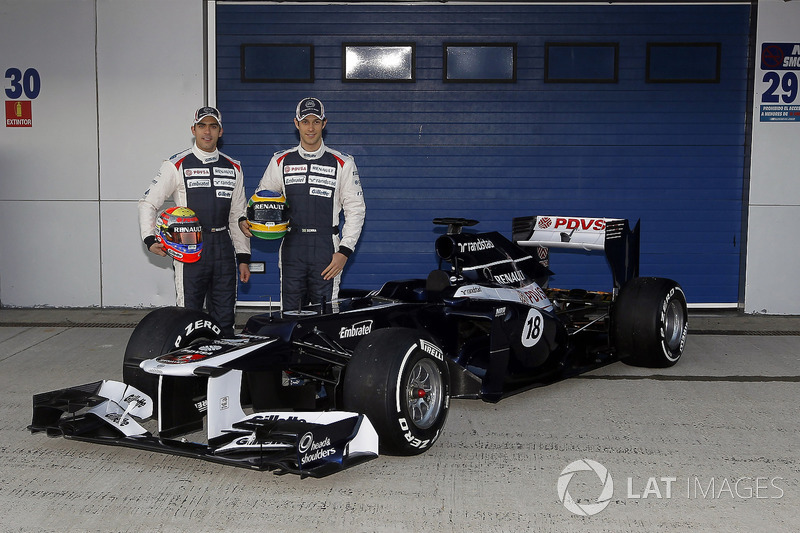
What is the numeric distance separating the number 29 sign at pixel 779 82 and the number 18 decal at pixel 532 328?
482cm

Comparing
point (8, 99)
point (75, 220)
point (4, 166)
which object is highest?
point (8, 99)

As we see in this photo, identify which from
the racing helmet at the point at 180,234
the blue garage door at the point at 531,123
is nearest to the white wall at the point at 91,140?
the blue garage door at the point at 531,123

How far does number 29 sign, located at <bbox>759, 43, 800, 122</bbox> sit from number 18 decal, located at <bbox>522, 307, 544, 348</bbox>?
4824 mm

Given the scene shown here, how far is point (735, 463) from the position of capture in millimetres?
4574

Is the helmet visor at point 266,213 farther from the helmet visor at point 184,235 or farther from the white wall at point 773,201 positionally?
the white wall at point 773,201

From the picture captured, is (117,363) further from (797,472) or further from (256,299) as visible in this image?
(797,472)

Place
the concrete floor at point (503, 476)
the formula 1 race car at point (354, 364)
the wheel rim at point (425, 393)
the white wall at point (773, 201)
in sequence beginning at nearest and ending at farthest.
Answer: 1. the concrete floor at point (503, 476)
2. the formula 1 race car at point (354, 364)
3. the wheel rim at point (425, 393)
4. the white wall at point (773, 201)

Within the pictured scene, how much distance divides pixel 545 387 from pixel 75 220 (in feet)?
19.1

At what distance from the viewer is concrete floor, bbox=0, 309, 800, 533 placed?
3.83 metres

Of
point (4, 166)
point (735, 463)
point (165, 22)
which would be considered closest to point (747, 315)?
point (735, 463)

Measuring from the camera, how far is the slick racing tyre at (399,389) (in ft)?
14.5

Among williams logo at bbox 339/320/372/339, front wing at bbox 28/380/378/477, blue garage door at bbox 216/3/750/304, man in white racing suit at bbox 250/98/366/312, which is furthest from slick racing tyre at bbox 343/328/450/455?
blue garage door at bbox 216/3/750/304

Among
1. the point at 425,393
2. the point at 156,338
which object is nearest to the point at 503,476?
the point at 425,393

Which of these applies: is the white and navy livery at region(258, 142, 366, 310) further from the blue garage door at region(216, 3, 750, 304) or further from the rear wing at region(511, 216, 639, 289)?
the blue garage door at region(216, 3, 750, 304)
